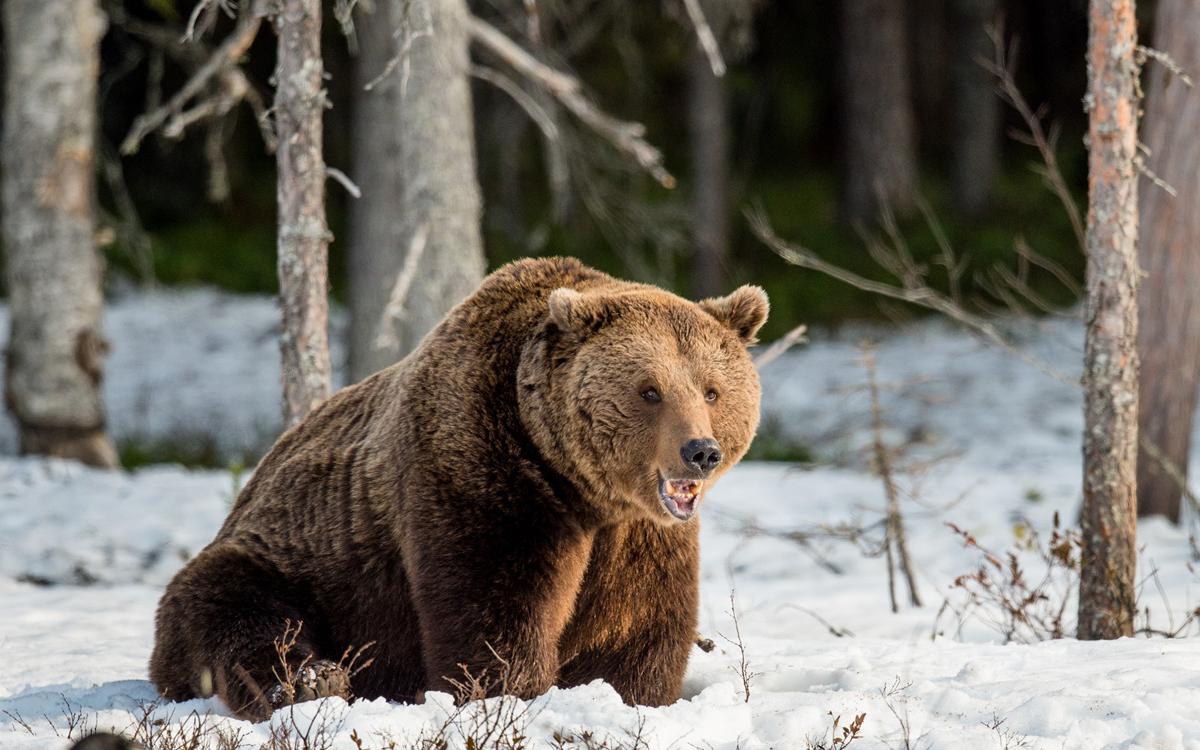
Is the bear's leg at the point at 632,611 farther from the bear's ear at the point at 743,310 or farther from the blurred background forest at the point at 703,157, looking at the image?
the blurred background forest at the point at 703,157

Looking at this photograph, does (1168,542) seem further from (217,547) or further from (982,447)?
(217,547)

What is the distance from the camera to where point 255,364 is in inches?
619

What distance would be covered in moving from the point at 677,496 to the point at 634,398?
33 centimetres

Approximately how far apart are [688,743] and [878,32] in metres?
15.5

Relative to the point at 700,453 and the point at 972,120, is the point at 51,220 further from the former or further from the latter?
the point at 972,120

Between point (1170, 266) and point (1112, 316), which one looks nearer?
point (1112, 316)

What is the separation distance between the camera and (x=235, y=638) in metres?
4.69

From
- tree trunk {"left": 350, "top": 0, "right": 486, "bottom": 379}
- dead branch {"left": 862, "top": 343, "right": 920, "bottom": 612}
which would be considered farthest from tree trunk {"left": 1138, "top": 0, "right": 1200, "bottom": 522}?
tree trunk {"left": 350, "top": 0, "right": 486, "bottom": 379}

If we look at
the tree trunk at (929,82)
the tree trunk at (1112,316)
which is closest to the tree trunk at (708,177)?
the tree trunk at (929,82)

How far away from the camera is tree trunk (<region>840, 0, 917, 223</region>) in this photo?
18.1 m

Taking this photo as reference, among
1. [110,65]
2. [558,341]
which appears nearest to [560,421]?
[558,341]

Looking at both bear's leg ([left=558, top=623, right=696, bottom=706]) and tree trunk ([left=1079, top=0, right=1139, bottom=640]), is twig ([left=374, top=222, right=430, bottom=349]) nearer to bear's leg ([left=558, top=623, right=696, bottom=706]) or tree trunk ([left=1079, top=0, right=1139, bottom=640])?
bear's leg ([left=558, top=623, right=696, bottom=706])

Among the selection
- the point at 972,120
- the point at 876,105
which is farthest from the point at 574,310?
the point at 972,120

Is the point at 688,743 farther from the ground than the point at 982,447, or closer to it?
farther from the ground
